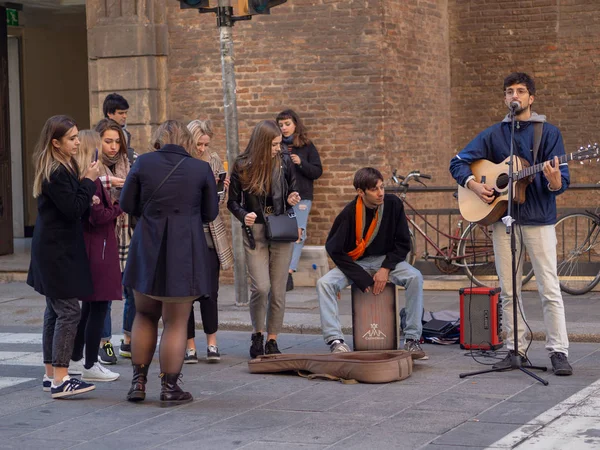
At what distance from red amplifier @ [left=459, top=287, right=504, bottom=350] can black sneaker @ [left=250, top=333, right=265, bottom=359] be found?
1.61 meters

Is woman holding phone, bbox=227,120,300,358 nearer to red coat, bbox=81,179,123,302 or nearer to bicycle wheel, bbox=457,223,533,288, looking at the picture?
red coat, bbox=81,179,123,302

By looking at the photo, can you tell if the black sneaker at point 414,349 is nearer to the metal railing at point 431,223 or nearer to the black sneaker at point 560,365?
the black sneaker at point 560,365

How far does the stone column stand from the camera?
46.8 ft

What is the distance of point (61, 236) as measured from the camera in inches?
305

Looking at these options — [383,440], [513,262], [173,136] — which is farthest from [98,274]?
[513,262]

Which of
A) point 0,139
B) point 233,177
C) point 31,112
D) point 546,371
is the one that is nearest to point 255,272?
point 233,177

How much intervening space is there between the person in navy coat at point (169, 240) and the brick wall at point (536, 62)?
8.22 m

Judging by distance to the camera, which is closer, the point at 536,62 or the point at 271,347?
the point at 271,347

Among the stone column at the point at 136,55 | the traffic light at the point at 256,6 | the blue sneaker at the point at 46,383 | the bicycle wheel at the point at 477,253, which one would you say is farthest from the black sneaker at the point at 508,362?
the stone column at the point at 136,55

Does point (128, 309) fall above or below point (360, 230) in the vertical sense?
below

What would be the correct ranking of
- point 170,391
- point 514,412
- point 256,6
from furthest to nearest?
point 256,6 < point 170,391 < point 514,412

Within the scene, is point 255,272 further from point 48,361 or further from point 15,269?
point 15,269

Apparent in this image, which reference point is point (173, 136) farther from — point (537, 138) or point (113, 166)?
point (537, 138)

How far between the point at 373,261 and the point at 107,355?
2181 millimetres
